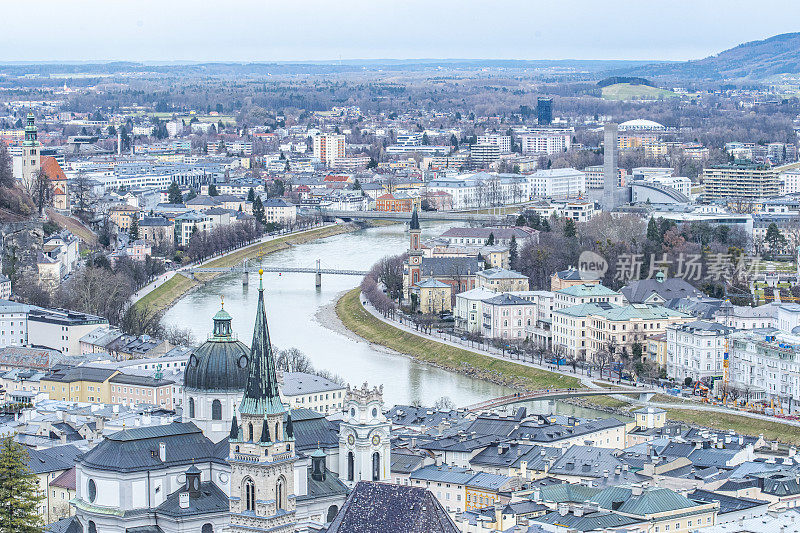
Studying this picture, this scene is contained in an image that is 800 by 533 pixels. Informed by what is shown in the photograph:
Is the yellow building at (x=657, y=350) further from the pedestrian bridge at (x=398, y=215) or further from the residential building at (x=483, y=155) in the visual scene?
the residential building at (x=483, y=155)

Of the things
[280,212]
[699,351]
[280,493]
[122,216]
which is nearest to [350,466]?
[280,493]

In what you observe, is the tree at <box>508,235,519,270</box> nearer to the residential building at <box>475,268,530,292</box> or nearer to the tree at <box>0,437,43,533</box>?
the residential building at <box>475,268,530,292</box>

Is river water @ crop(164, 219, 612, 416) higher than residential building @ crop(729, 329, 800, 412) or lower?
lower

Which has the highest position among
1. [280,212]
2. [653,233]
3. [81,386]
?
[653,233]

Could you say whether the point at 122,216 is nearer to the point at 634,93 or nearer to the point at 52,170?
the point at 52,170

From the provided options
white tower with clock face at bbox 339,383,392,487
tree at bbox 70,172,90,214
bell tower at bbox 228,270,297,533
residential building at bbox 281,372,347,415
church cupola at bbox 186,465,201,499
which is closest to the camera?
bell tower at bbox 228,270,297,533

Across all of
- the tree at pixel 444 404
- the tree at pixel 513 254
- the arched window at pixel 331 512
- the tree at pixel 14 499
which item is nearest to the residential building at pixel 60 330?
the tree at pixel 444 404

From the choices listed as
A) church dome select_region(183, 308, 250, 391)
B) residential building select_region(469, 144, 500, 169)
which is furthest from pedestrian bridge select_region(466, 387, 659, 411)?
residential building select_region(469, 144, 500, 169)
